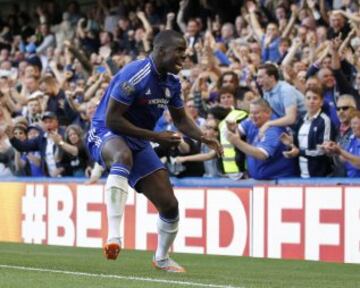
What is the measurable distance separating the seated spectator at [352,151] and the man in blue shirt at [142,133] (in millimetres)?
2169

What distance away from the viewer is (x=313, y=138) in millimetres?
12625

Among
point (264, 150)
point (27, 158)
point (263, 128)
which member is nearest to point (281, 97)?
point (263, 128)

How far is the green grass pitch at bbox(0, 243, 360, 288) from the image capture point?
8.66 meters

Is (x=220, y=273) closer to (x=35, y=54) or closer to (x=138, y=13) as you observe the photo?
(x=138, y=13)

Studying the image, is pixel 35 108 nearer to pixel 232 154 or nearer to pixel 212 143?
pixel 232 154

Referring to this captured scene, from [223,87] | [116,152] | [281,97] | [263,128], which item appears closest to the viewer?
[116,152]

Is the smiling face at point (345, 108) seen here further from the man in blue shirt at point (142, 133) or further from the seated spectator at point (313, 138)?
the man in blue shirt at point (142, 133)

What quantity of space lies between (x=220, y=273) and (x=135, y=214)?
4.91 metres

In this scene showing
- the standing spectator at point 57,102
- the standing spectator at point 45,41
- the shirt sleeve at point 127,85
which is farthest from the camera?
the standing spectator at point 45,41

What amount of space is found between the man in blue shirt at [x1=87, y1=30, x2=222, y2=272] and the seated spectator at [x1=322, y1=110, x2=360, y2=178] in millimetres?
2169

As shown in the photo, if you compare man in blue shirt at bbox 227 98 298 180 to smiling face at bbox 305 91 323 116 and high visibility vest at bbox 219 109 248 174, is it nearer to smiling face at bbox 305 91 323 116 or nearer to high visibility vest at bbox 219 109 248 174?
high visibility vest at bbox 219 109 248 174

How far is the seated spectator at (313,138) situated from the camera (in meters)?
12.6

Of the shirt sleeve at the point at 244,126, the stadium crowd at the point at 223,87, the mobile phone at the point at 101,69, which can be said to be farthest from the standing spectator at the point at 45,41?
the shirt sleeve at the point at 244,126

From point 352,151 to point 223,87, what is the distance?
8.50 feet
